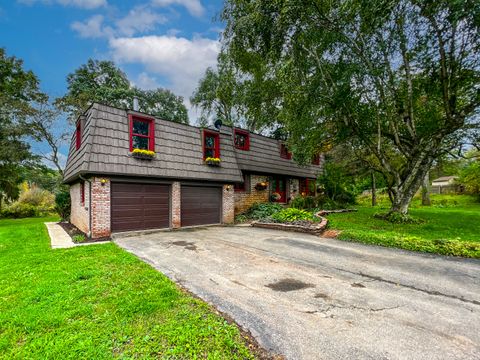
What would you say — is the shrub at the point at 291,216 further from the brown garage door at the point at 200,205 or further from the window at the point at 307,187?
the window at the point at 307,187

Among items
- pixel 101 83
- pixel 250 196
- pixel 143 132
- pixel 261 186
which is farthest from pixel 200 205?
pixel 101 83

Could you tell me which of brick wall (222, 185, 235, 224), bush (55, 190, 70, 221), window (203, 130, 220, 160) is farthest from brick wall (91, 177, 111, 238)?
bush (55, 190, 70, 221)

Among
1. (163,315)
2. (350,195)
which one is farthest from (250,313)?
(350,195)

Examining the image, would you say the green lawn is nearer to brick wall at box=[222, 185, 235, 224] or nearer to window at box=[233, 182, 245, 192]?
brick wall at box=[222, 185, 235, 224]

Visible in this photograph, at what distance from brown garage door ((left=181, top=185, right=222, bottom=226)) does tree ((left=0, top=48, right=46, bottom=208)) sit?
458 inches

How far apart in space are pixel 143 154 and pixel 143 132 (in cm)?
128

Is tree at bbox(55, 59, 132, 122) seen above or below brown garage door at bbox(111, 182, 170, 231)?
above

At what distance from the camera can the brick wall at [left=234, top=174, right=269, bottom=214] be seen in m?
13.4

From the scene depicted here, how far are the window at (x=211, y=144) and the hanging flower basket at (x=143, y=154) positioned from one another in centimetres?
295

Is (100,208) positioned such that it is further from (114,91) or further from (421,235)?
(114,91)

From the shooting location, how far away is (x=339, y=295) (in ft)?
11.7

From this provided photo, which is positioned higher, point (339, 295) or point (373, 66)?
point (373, 66)

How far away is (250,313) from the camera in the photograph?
3.03m

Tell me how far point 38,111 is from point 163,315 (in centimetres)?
2109
